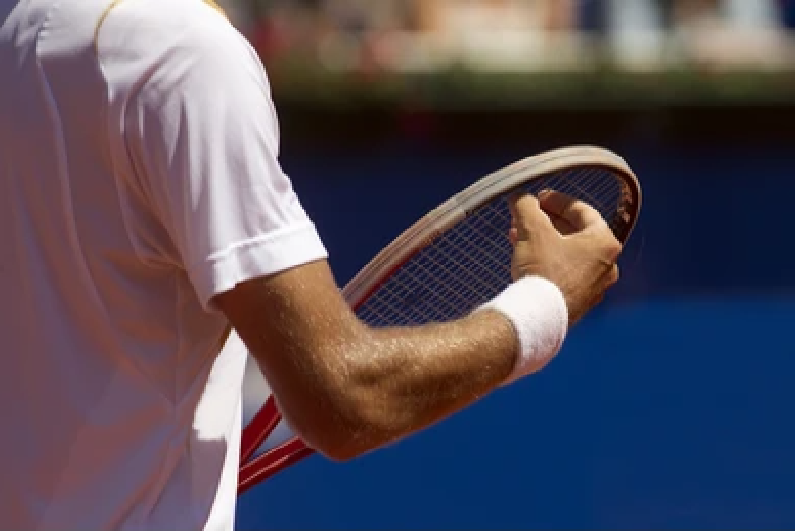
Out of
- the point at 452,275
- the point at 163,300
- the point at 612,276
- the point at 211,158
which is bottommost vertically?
the point at 452,275

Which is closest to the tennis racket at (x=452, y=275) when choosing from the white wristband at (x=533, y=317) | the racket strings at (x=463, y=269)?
the racket strings at (x=463, y=269)

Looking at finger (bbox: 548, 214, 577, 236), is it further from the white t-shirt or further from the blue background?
the blue background

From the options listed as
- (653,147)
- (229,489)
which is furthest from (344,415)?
(653,147)

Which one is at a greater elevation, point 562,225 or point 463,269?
point 562,225

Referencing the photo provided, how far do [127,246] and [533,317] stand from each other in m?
0.37

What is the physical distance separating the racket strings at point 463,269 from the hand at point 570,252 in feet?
0.75

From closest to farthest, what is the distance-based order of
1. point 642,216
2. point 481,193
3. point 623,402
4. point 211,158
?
point 211,158 → point 481,193 → point 642,216 → point 623,402

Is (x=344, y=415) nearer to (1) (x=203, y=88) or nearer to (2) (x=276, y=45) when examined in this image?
(1) (x=203, y=88)

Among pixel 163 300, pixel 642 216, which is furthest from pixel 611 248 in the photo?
pixel 642 216

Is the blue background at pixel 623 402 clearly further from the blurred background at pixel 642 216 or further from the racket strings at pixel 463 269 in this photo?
the racket strings at pixel 463 269

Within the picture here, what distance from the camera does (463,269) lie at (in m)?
1.81

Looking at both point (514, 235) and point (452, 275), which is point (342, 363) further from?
point (452, 275)

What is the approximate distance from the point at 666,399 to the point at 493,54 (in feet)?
7.09

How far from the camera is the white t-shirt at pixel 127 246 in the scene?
121 cm
